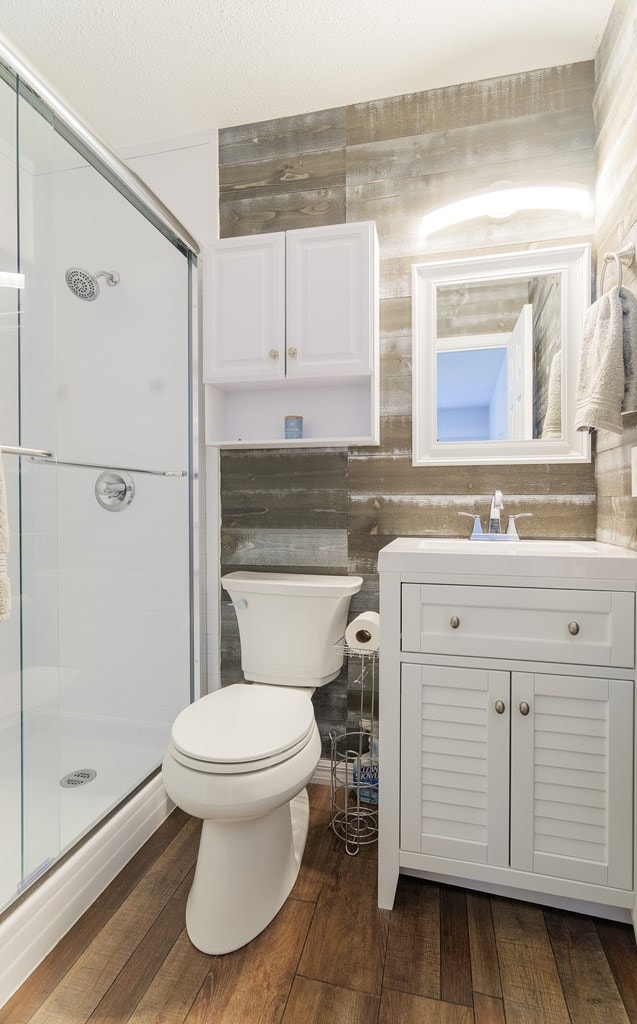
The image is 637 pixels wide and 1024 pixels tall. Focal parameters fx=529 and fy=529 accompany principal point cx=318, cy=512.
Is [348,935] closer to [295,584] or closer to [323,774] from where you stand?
[323,774]

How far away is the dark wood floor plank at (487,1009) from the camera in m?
1.08

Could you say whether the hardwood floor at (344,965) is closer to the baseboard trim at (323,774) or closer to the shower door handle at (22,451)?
the baseboard trim at (323,774)

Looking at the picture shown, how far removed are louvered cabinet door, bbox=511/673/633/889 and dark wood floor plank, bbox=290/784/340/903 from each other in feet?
1.75

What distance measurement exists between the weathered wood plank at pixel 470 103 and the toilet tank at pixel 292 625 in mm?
1627

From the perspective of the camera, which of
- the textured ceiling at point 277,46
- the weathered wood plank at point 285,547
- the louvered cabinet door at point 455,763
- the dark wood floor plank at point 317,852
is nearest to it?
the louvered cabinet door at point 455,763

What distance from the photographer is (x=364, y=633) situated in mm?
1622

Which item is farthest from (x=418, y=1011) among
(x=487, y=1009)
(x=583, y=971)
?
(x=583, y=971)

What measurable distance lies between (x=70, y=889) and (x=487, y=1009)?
0.99m

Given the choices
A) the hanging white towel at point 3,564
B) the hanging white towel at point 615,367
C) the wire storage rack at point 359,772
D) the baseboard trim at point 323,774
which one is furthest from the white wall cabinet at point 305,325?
the baseboard trim at point 323,774

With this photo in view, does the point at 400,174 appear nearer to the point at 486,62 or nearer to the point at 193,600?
the point at 486,62

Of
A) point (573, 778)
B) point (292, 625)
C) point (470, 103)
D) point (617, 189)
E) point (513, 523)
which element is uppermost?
point (470, 103)

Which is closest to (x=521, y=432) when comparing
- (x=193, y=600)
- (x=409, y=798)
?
(x=409, y=798)

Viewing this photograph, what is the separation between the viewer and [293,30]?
1.65 metres

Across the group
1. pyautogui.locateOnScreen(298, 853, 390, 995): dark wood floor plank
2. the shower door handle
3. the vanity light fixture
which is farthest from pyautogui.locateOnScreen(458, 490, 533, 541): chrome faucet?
the shower door handle
